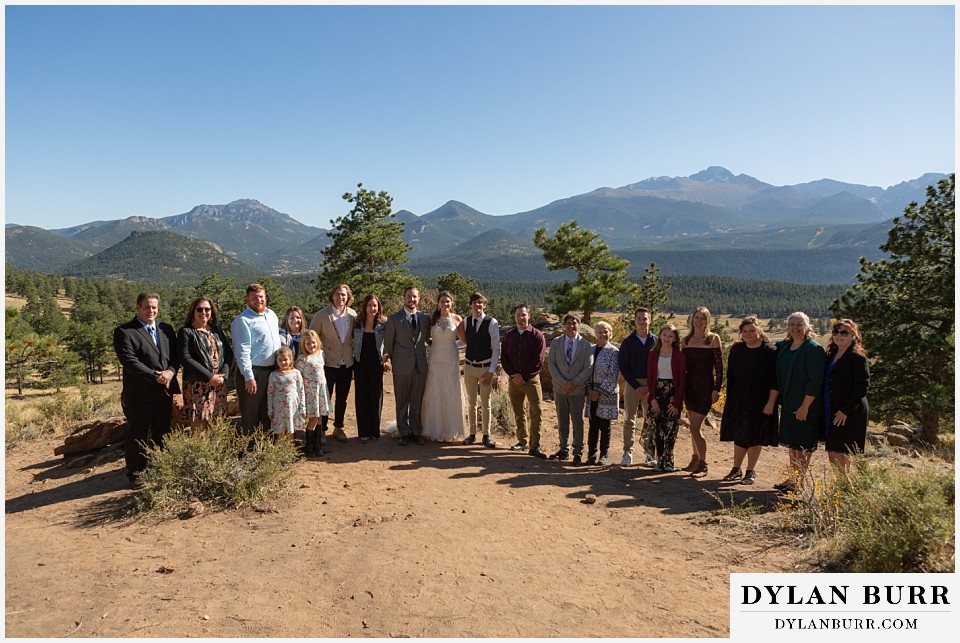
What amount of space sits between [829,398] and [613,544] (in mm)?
2708

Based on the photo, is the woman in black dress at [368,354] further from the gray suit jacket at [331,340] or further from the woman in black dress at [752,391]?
the woman in black dress at [752,391]

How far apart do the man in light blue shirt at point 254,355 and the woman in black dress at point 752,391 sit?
497 centimetres

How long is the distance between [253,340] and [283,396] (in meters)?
0.69

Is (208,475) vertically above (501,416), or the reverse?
(208,475)

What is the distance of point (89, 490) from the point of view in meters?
5.48

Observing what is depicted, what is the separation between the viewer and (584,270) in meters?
26.8

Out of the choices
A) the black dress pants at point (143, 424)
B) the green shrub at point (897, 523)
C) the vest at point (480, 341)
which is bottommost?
the green shrub at point (897, 523)

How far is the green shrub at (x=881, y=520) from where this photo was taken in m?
3.40

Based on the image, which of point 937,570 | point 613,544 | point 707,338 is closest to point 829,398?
point 707,338

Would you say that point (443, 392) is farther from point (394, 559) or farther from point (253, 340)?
point (394, 559)

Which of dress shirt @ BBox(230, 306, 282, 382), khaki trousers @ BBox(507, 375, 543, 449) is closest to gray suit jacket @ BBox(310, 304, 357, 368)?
dress shirt @ BBox(230, 306, 282, 382)

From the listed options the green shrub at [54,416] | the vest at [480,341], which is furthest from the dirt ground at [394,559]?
the green shrub at [54,416]

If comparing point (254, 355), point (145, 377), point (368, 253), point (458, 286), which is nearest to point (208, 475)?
point (145, 377)

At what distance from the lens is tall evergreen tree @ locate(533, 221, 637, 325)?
82.4 feet
